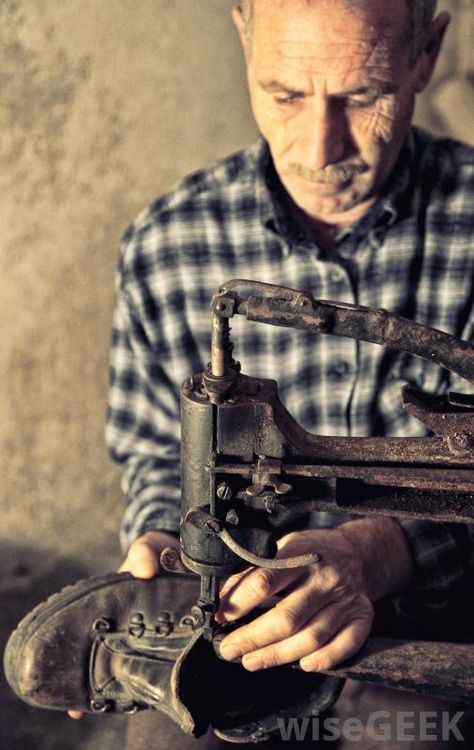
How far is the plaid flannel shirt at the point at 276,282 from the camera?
1.78 m

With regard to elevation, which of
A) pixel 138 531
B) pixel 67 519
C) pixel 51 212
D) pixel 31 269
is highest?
pixel 51 212

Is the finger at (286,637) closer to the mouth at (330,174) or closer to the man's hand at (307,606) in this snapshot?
the man's hand at (307,606)

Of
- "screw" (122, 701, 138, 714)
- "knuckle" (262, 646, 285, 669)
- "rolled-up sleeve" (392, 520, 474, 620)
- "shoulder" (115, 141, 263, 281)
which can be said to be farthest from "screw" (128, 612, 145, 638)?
"shoulder" (115, 141, 263, 281)

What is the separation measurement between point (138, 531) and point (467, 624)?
0.61m

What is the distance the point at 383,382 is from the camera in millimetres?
1850

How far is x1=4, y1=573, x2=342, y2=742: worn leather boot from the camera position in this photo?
132 cm

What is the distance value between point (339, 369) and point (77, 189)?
86 cm

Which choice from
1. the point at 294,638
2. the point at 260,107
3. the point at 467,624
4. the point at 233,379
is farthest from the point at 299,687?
the point at 260,107

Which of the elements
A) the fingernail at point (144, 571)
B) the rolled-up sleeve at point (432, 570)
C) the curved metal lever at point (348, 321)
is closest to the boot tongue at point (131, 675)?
the fingernail at point (144, 571)

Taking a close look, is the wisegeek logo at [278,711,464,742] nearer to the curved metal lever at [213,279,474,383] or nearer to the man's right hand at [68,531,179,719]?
the man's right hand at [68,531,179,719]

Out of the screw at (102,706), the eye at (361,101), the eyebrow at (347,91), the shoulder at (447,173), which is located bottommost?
the screw at (102,706)

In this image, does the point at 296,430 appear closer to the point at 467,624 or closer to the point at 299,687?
the point at 299,687

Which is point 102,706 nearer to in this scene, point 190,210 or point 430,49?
point 190,210

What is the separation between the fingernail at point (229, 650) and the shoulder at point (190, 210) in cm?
88
